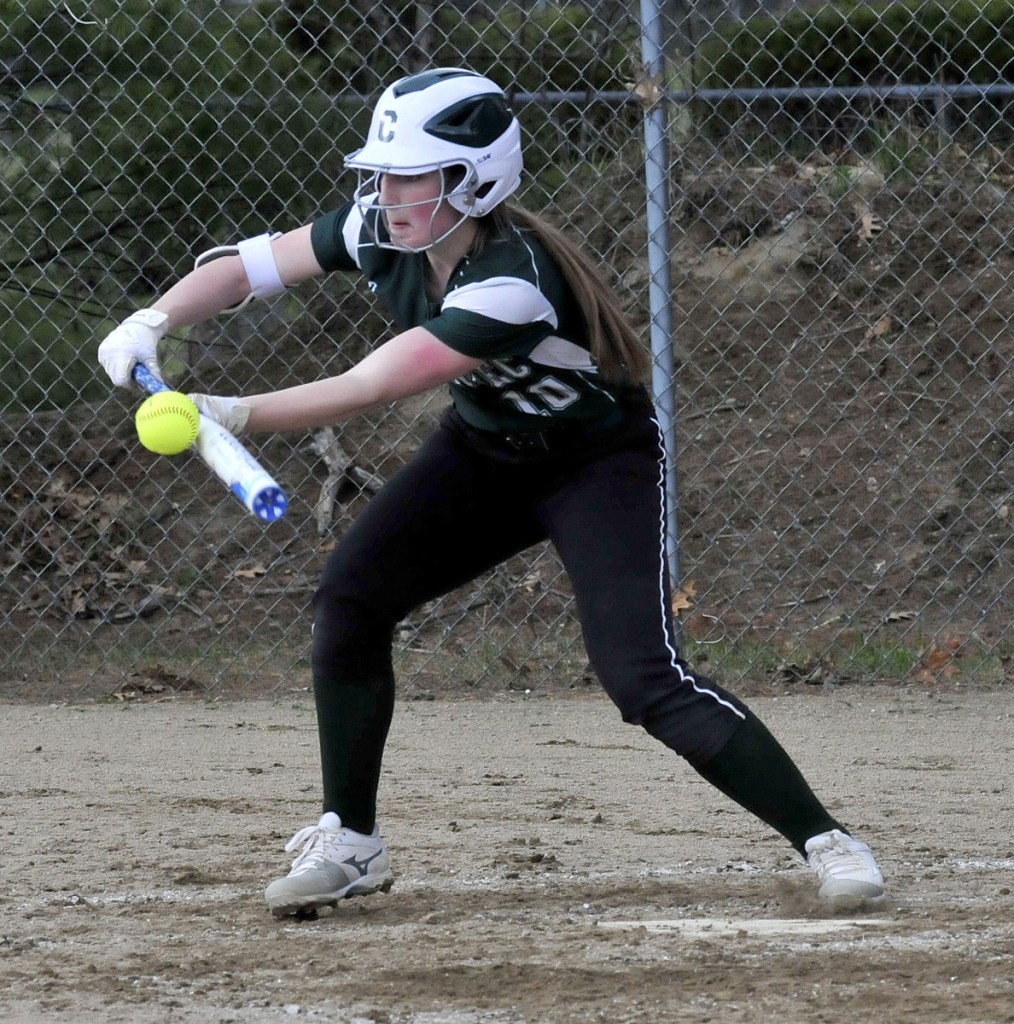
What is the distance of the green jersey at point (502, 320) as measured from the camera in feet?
10.1

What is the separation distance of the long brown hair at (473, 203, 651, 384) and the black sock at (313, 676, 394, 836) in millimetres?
913

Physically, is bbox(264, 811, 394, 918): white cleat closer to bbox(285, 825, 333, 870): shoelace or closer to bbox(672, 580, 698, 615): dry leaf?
bbox(285, 825, 333, 870): shoelace

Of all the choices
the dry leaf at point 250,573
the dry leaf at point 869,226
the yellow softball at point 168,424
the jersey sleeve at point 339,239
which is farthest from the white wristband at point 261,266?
the dry leaf at point 869,226

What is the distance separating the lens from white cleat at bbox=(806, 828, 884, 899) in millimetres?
3361

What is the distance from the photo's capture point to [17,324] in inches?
272

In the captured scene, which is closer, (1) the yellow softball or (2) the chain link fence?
(1) the yellow softball

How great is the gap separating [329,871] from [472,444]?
3.25 ft

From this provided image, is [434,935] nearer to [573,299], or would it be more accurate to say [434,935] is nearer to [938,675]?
[573,299]

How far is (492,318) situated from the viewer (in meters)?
3.07

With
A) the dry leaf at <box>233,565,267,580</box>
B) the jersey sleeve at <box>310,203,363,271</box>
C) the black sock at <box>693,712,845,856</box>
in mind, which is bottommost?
the dry leaf at <box>233,565,267,580</box>

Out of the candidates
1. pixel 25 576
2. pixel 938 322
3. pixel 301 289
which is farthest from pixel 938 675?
pixel 25 576

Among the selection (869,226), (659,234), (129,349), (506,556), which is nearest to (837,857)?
(506,556)

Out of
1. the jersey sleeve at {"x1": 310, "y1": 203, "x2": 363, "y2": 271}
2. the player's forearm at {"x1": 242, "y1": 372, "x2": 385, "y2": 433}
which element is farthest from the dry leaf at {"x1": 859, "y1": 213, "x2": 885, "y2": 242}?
the player's forearm at {"x1": 242, "y1": 372, "x2": 385, "y2": 433}

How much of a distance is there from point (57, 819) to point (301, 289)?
12.6 feet
